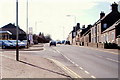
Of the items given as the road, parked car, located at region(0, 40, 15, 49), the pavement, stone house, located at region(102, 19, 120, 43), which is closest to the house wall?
stone house, located at region(102, 19, 120, 43)

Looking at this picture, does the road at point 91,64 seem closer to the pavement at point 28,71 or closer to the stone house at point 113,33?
the pavement at point 28,71

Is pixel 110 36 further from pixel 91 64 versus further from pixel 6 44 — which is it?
pixel 91 64

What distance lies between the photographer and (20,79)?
9797mm

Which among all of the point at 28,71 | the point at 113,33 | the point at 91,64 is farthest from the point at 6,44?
the point at 28,71

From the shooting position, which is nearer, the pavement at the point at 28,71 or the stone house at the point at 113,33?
the pavement at the point at 28,71

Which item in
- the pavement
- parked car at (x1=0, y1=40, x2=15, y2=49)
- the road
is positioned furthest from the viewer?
parked car at (x1=0, y1=40, x2=15, y2=49)

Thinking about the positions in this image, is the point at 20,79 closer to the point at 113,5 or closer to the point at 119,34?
the point at 119,34

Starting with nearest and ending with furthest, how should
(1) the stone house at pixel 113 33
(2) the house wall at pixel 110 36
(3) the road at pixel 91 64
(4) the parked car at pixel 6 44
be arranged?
(3) the road at pixel 91 64 < (4) the parked car at pixel 6 44 < (1) the stone house at pixel 113 33 < (2) the house wall at pixel 110 36

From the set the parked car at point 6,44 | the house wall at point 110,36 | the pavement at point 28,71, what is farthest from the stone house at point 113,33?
the pavement at point 28,71

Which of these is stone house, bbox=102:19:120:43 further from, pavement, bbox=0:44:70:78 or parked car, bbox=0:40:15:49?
pavement, bbox=0:44:70:78

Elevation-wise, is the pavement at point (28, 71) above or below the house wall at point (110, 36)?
below

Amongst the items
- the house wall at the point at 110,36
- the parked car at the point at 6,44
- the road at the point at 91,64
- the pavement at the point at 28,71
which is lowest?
the road at the point at 91,64

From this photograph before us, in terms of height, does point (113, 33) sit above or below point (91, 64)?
above

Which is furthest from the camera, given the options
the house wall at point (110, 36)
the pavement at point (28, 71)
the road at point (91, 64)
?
the house wall at point (110, 36)
